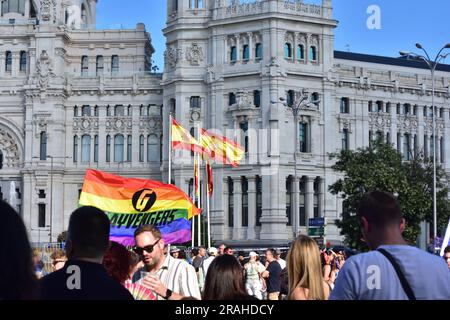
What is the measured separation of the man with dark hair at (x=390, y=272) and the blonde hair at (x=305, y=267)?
240 centimetres

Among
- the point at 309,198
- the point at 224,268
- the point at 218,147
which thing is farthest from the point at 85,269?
the point at 309,198

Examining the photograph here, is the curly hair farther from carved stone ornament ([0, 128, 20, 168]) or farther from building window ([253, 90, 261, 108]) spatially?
carved stone ornament ([0, 128, 20, 168])

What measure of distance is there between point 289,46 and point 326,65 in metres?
3.37

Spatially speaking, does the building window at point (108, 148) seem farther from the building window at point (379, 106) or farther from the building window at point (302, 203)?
the building window at point (379, 106)

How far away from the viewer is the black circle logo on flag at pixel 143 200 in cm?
1855

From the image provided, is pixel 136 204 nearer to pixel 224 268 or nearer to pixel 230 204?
pixel 224 268

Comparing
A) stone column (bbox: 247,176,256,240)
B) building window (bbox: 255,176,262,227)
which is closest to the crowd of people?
stone column (bbox: 247,176,256,240)

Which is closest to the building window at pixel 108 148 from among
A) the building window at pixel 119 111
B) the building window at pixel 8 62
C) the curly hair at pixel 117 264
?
the building window at pixel 119 111

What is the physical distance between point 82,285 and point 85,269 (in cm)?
16

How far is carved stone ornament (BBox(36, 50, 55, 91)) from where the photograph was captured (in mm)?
82438

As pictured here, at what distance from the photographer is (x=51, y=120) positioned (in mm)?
82062

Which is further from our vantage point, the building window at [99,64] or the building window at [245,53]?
the building window at [99,64]

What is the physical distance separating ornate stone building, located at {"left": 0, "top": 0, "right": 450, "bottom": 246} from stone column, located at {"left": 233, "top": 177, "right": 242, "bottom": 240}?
0.10m

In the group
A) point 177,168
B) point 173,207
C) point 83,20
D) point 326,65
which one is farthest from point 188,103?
point 173,207
